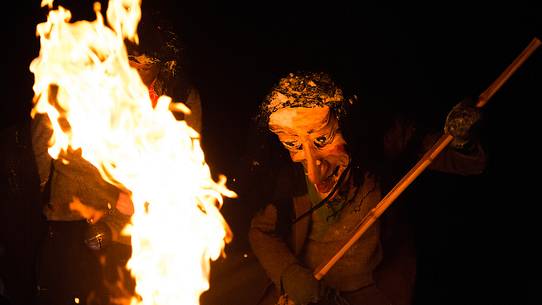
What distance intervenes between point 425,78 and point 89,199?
12.0 ft

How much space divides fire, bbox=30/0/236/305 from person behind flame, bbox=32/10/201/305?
7.6 inches

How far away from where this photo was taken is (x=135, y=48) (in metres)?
3.44

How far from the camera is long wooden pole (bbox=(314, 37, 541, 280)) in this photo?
9.48 feet

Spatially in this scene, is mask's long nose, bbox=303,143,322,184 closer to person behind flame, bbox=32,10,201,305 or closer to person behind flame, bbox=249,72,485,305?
person behind flame, bbox=249,72,485,305

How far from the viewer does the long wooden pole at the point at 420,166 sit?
289 cm

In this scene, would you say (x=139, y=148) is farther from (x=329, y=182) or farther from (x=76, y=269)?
(x=76, y=269)

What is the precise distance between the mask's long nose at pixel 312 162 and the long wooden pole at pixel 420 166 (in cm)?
51

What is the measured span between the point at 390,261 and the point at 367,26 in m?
2.52

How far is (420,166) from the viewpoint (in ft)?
10.2

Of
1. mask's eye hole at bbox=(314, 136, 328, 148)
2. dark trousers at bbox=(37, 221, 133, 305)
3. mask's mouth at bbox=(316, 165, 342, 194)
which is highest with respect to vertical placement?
mask's eye hole at bbox=(314, 136, 328, 148)

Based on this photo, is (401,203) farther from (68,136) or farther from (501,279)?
(68,136)

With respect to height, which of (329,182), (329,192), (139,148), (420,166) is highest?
(139,148)

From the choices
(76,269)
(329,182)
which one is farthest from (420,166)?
(76,269)

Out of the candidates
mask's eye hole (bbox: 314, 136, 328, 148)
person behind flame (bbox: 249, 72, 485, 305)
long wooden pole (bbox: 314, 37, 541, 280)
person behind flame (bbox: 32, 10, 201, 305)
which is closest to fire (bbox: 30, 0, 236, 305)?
person behind flame (bbox: 32, 10, 201, 305)
